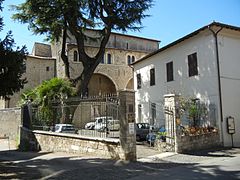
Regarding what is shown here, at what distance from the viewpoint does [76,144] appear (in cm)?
1464

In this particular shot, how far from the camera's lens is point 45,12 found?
2345 cm

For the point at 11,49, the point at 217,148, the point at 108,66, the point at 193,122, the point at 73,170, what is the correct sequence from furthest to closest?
the point at 108,66
the point at 193,122
the point at 217,148
the point at 11,49
the point at 73,170

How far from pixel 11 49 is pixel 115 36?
34.0 m

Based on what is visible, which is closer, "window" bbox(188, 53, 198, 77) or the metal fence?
the metal fence

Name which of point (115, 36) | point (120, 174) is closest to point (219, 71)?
point (120, 174)

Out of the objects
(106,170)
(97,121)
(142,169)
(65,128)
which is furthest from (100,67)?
(106,170)

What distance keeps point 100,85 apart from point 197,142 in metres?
28.6

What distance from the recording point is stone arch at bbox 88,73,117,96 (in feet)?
137

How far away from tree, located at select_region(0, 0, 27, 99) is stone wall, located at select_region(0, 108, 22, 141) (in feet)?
47.6

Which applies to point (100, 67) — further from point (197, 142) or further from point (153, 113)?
point (197, 142)

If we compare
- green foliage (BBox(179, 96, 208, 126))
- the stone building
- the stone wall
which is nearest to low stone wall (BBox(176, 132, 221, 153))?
green foliage (BBox(179, 96, 208, 126))

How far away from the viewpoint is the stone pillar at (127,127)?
11984 millimetres

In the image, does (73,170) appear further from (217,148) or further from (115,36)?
(115,36)

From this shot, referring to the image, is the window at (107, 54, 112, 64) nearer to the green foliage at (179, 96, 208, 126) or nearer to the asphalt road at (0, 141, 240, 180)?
the green foliage at (179, 96, 208, 126)
